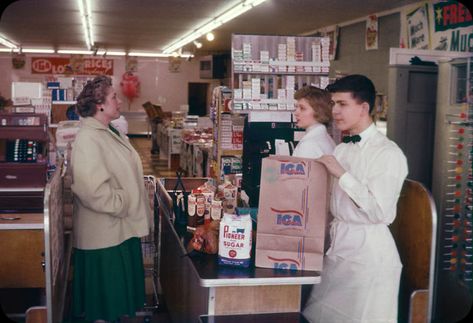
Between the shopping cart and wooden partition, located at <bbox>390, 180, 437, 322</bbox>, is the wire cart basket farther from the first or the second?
wooden partition, located at <bbox>390, 180, 437, 322</bbox>

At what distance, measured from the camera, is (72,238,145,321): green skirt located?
3.67 meters

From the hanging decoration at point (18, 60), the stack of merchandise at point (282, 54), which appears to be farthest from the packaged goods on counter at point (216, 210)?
the hanging decoration at point (18, 60)

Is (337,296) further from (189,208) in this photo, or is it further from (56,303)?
(56,303)

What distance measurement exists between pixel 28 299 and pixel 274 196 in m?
2.73

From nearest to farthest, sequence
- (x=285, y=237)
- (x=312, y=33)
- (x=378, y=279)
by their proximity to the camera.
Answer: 1. (x=285, y=237)
2. (x=378, y=279)
3. (x=312, y=33)

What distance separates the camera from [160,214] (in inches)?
200

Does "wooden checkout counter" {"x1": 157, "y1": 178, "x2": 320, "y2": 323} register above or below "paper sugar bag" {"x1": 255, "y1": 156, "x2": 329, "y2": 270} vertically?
below

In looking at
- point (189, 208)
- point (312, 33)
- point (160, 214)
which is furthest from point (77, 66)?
point (189, 208)

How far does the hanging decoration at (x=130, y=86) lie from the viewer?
2300cm

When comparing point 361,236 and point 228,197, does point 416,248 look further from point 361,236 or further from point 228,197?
point 228,197

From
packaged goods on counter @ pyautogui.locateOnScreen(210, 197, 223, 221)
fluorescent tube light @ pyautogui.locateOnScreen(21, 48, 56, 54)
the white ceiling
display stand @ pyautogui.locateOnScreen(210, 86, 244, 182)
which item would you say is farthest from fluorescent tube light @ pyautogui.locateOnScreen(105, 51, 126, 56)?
packaged goods on counter @ pyautogui.locateOnScreen(210, 197, 223, 221)

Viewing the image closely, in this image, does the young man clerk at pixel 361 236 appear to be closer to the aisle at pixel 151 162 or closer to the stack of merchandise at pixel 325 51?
the stack of merchandise at pixel 325 51

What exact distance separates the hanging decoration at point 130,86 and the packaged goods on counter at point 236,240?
20813 mm

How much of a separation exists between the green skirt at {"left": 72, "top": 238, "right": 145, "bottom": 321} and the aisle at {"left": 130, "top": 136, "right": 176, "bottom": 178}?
358 inches
